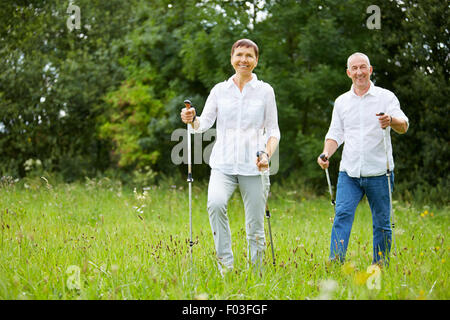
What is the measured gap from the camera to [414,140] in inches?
364

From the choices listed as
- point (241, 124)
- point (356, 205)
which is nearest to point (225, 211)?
point (241, 124)

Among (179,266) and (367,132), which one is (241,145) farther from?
(367,132)

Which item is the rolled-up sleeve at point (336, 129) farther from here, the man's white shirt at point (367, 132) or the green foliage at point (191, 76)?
the green foliage at point (191, 76)

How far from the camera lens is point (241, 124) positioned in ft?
12.6

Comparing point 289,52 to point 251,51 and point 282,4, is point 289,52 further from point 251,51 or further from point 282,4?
point 251,51

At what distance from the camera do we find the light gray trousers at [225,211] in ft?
12.2

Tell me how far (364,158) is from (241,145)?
1.21 m

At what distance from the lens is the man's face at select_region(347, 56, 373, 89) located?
411cm

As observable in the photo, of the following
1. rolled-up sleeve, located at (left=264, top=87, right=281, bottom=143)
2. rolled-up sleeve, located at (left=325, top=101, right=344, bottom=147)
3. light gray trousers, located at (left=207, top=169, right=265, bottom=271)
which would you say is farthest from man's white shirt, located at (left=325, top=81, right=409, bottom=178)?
light gray trousers, located at (left=207, top=169, right=265, bottom=271)

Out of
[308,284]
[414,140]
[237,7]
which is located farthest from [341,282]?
[237,7]

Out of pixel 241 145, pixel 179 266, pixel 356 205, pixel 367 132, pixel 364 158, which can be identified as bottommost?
pixel 179 266

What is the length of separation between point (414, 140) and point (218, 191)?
22.4 feet

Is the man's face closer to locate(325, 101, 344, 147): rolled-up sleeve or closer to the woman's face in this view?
locate(325, 101, 344, 147): rolled-up sleeve
